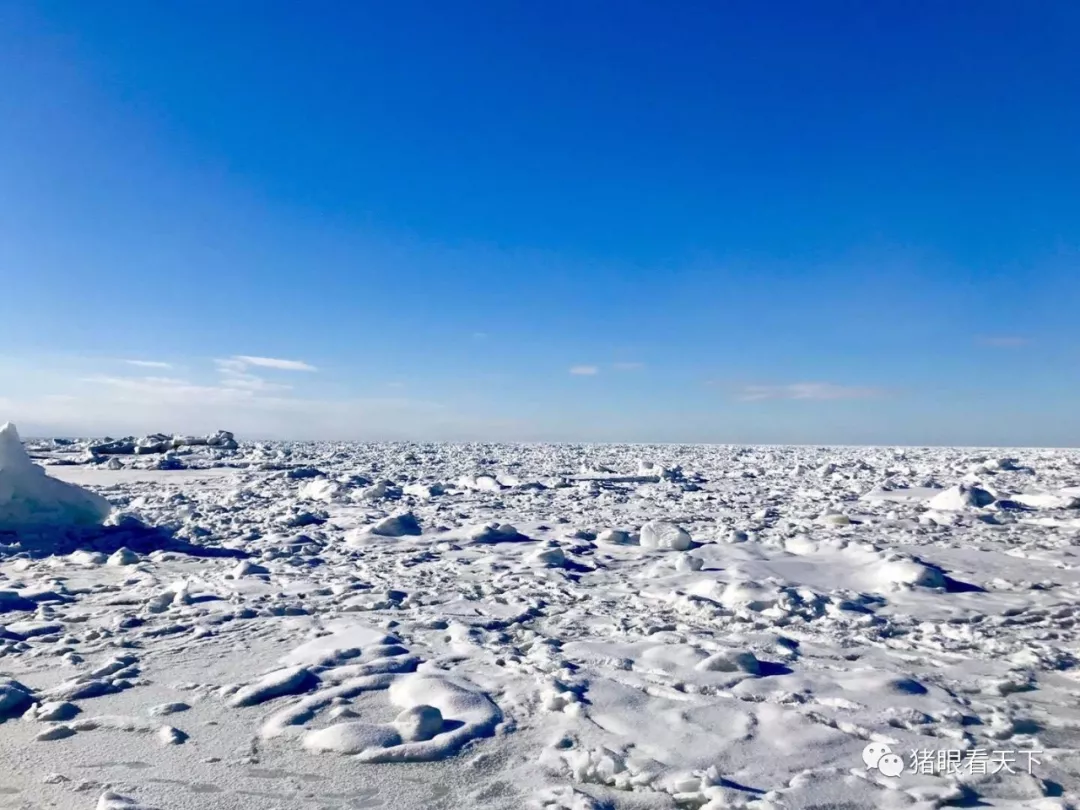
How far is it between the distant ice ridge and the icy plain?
7.4 inches

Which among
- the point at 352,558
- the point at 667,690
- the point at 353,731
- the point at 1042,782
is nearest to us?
the point at 1042,782

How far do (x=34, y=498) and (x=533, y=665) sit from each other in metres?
6.90

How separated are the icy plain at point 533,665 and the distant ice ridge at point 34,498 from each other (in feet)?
0.61

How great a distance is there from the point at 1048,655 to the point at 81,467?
20844 millimetres

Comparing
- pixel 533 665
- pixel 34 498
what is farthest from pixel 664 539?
pixel 34 498

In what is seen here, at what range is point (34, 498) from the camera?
7.99 metres

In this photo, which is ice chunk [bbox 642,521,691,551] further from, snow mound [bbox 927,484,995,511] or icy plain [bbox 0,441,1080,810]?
snow mound [bbox 927,484,995,511]

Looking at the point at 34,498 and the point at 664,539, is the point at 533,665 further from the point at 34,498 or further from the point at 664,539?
the point at 34,498

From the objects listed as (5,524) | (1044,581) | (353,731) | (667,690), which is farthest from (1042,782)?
(5,524)

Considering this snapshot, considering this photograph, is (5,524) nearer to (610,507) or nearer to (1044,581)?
(610,507)

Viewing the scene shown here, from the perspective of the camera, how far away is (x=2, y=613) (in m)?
4.83

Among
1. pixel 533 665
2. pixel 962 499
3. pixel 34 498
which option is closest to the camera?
pixel 533 665

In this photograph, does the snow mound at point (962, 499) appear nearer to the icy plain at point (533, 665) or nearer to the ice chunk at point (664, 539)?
the icy plain at point (533, 665)

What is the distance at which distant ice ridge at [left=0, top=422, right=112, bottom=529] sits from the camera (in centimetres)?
781
